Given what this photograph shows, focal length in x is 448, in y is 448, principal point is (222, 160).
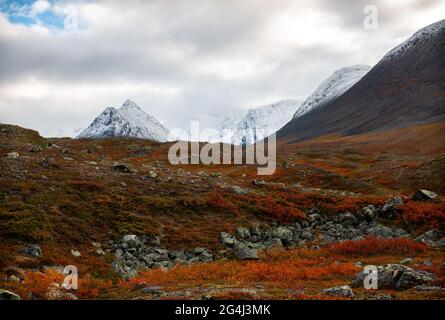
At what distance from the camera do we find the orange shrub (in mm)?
29766

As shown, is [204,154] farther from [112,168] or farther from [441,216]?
[441,216]

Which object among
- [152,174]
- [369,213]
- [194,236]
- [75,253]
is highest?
[152,174]

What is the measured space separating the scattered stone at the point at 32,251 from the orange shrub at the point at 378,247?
61.3ft

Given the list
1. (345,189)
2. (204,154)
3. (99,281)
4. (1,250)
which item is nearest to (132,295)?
(99,281)

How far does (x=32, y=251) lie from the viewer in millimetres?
25109

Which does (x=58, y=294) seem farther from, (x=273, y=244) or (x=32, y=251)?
(x=273, y=244)

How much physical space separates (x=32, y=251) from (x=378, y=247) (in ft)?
72.0

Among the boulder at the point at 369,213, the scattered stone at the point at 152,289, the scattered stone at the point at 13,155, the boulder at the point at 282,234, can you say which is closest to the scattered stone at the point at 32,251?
the scattered stone at the point at 152,289

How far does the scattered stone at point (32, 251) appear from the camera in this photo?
24845 mm

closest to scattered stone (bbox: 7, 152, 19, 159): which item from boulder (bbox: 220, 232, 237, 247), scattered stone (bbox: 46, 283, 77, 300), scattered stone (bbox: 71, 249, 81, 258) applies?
scattered stone (bbox: 71, 249, 81, 258)

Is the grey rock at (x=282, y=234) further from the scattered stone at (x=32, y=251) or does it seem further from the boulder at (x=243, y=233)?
the scattered stone at (x=32, y=251)

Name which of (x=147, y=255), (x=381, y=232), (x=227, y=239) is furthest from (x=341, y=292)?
(x=381, y=232)

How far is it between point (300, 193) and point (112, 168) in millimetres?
19405
